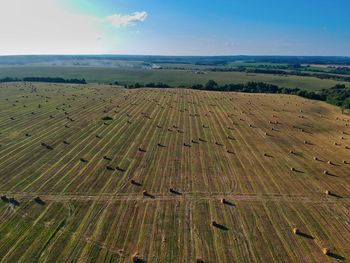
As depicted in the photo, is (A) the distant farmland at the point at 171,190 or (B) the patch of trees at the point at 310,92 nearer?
(A) the distant farmland at the point at 171,190

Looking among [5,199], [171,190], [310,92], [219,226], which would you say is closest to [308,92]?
[310,92]

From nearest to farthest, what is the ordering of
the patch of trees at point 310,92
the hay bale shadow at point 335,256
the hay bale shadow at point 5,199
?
the hay bale shadow at point 335,256, the hay bale shadow at point 5,199, the patch of trees at point 310,92

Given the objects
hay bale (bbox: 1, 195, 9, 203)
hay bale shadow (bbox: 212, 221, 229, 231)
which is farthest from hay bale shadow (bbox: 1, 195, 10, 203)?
hay bale shadow (bbox: 212, 221, 229, 231)

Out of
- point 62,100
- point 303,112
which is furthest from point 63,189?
point 303,112

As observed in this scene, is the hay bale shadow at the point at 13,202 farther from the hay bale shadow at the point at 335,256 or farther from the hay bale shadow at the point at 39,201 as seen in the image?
the hay bale shadow at the point at 335,256

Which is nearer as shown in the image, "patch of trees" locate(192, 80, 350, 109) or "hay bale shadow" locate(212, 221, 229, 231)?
"hay bale shadow" locate(212, 221, 229, 231)

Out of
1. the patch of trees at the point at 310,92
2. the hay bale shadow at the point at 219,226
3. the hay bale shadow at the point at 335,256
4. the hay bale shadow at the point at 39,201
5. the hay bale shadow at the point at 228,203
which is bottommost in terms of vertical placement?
the patch of trees at the point at 310,92

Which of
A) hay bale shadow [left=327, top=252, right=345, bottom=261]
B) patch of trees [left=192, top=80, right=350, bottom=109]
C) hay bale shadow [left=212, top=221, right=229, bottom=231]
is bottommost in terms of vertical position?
patch of trees [left=192, top=80, right=350, bottom=109]

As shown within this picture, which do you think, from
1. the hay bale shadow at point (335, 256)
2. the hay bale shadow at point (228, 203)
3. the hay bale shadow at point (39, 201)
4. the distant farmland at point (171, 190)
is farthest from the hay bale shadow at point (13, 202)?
the hay bale shadow at point (335, 256)

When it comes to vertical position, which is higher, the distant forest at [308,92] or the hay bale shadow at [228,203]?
the hay bale shadow at [228,203]

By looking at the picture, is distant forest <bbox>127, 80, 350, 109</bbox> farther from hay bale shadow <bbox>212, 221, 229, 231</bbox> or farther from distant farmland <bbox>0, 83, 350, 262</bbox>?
hay bale shadow <bbox>212, 221, 229, 231</bbox>

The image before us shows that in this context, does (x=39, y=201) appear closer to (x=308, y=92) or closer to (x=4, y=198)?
(x=4, y=198)
